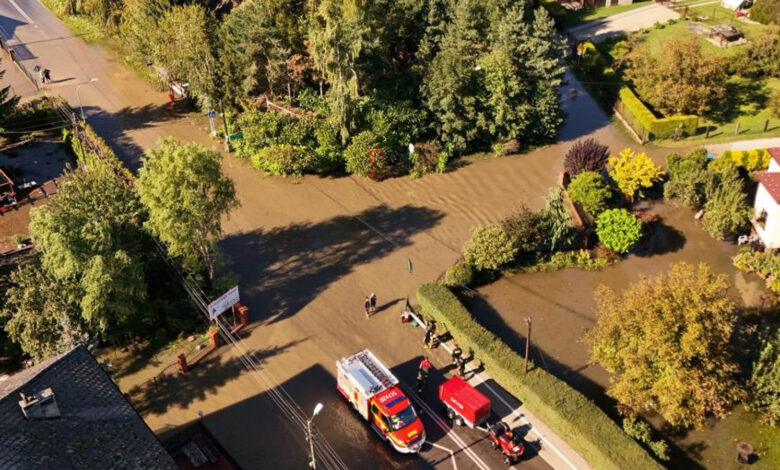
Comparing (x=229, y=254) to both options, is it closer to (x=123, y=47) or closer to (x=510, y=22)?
(x=510, y=22)

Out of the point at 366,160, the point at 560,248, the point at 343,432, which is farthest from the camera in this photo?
the point at 366,160

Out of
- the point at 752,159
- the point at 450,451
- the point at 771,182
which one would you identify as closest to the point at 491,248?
the point at 450,451

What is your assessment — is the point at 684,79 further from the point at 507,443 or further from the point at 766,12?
the point at 507,443

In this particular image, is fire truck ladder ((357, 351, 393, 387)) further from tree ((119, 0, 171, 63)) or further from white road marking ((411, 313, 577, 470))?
tree ((119, 0, 171, 63))

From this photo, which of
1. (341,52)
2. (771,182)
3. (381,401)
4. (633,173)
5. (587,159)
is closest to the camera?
(381,401)

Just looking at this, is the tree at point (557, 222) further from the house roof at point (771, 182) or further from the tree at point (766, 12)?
the tree at point (766, 12)

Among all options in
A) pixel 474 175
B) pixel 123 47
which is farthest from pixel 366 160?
pixel 123 47
